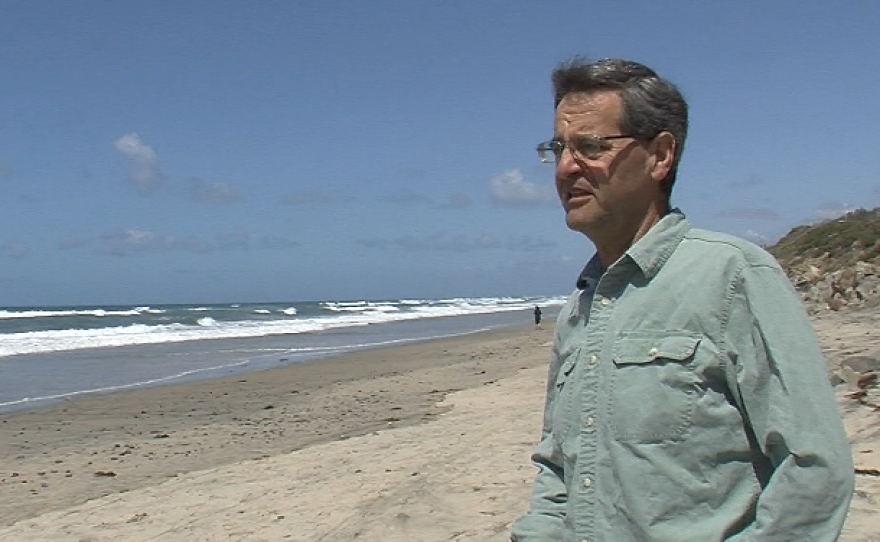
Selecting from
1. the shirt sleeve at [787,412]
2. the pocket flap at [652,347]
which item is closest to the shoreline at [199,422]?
the pocket flap at [652,347]

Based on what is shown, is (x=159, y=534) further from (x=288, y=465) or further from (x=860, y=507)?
(x=860, y=507)

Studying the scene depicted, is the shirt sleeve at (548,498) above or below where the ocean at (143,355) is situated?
above

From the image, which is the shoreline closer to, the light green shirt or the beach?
the beach

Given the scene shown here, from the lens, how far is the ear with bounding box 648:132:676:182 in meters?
1.95

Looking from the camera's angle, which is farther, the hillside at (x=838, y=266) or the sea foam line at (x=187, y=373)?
the hillside at (x=838, y=266)

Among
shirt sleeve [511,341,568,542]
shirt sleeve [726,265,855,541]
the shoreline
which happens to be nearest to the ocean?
the shoreline

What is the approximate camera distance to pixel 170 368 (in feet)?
71.4

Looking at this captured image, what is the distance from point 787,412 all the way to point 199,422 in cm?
1215

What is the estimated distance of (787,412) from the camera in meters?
1.64

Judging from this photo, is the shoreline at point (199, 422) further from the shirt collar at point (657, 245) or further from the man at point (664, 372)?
the shirt collar at point (657, 245)

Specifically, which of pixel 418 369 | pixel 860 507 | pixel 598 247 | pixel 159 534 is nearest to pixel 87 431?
pixel 159 534

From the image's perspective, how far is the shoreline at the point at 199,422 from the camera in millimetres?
9398

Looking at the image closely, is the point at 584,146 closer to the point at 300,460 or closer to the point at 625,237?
the point at 625,237

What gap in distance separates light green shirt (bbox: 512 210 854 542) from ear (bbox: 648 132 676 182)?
0.34 feet
